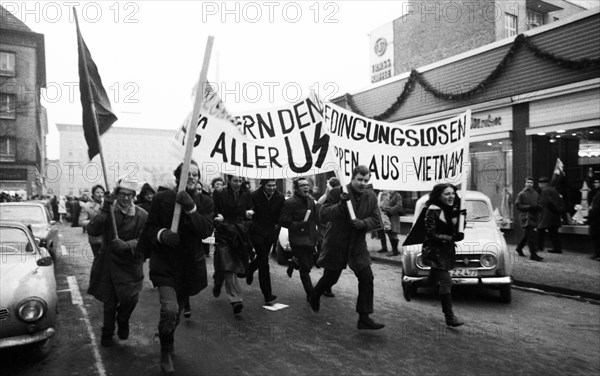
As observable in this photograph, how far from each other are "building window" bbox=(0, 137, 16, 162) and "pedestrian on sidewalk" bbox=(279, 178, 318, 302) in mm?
44046

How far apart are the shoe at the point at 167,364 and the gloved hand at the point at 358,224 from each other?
250cm

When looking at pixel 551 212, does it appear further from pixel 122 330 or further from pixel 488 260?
pixel 122 330

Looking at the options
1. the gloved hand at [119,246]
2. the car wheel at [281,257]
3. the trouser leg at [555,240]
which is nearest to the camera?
the gloved hand at [119,246]

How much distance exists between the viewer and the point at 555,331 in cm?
582

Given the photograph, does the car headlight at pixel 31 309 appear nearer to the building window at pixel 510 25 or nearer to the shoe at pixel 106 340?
the shoe at pixel 106 340

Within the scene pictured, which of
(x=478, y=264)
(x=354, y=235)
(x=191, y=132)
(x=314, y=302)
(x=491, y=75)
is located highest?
(x=491, y=75)

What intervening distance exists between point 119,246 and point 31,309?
996mm

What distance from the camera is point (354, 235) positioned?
5809 mm

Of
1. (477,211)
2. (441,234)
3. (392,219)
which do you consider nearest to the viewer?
(441,234)

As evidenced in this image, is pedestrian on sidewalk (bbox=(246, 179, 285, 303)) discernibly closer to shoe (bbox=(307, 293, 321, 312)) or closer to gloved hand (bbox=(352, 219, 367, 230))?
shoe (bbox=(307, 293, 321, 312))

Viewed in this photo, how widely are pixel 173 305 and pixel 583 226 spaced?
1142 centimetres

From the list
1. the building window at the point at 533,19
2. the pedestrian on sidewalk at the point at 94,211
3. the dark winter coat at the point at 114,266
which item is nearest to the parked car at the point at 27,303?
the dark winter coat at the point at 114,266

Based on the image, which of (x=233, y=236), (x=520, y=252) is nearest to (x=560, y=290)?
(x=520, y=252)

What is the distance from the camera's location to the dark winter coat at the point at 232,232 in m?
6.46
